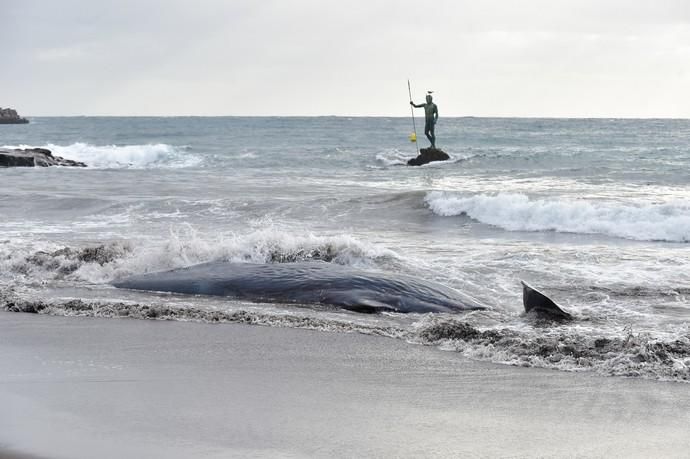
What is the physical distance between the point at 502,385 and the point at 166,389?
218 cm

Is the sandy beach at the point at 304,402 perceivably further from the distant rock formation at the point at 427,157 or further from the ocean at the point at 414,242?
the distant rock formation at the point at 427,157

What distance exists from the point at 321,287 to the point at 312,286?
0.10 metres

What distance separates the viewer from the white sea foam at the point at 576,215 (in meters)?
13.3

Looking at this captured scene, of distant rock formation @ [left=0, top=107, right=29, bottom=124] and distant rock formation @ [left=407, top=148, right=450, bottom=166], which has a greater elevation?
distant rock formation @ [left=0, top=107, right=29, bottom=124]

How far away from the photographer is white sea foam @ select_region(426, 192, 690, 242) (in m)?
13.3

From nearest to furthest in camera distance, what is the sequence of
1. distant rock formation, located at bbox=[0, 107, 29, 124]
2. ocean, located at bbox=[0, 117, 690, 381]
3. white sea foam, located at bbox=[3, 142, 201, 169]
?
ocean, located at bbox=[0, 117, 690, 381] → white sea foam, located at bbox=[3, 142, 201, 169] → distant rock formation, located at bbox=[0, 107, 29, 124]

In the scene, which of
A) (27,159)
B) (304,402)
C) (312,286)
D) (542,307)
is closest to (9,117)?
(27,159)

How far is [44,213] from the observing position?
1587 centimetres

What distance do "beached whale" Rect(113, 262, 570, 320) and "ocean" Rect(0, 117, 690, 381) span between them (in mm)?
255

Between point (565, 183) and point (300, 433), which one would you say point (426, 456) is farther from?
point (565, 183)

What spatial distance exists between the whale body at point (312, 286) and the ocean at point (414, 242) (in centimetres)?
27

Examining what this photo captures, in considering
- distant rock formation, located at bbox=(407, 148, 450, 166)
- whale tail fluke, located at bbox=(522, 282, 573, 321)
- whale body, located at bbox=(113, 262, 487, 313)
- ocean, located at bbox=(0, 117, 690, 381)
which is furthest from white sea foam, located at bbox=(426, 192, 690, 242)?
distant rock formation, located at bbox=(407, 148, 450, 166)

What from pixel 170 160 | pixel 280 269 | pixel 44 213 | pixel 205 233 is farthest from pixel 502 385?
pixel 170 160

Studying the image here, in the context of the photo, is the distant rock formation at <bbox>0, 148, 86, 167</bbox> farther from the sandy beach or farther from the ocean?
the sandy beach
